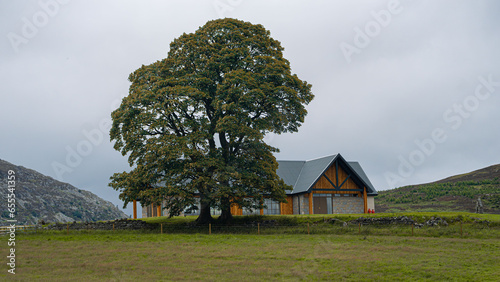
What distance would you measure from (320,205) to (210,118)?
16.0m

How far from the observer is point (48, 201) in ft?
287

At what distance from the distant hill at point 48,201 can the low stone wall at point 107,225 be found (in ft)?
142

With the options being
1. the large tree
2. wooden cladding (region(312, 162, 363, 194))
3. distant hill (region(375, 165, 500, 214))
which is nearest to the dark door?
wooden cladding (region(312, 162, 363, 194))

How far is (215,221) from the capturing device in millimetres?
36875

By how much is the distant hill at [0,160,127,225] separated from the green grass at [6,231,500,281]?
2137 inches

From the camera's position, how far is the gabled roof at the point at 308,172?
44531mm

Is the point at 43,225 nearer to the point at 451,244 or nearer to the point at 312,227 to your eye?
the point at 312,227

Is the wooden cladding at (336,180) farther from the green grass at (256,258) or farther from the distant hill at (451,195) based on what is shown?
the distant hill at (451,195)

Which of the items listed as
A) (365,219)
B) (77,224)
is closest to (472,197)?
(365,219)

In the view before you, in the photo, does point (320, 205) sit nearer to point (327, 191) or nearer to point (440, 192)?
point (327, 191)

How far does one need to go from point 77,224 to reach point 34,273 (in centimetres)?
1785

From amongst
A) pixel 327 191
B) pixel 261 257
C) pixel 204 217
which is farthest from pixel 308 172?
pixel 261 257

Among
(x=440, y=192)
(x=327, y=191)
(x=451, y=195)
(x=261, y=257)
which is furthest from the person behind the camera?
(x=440, y=192)

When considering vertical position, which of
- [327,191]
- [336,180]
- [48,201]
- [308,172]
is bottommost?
[48,201]
